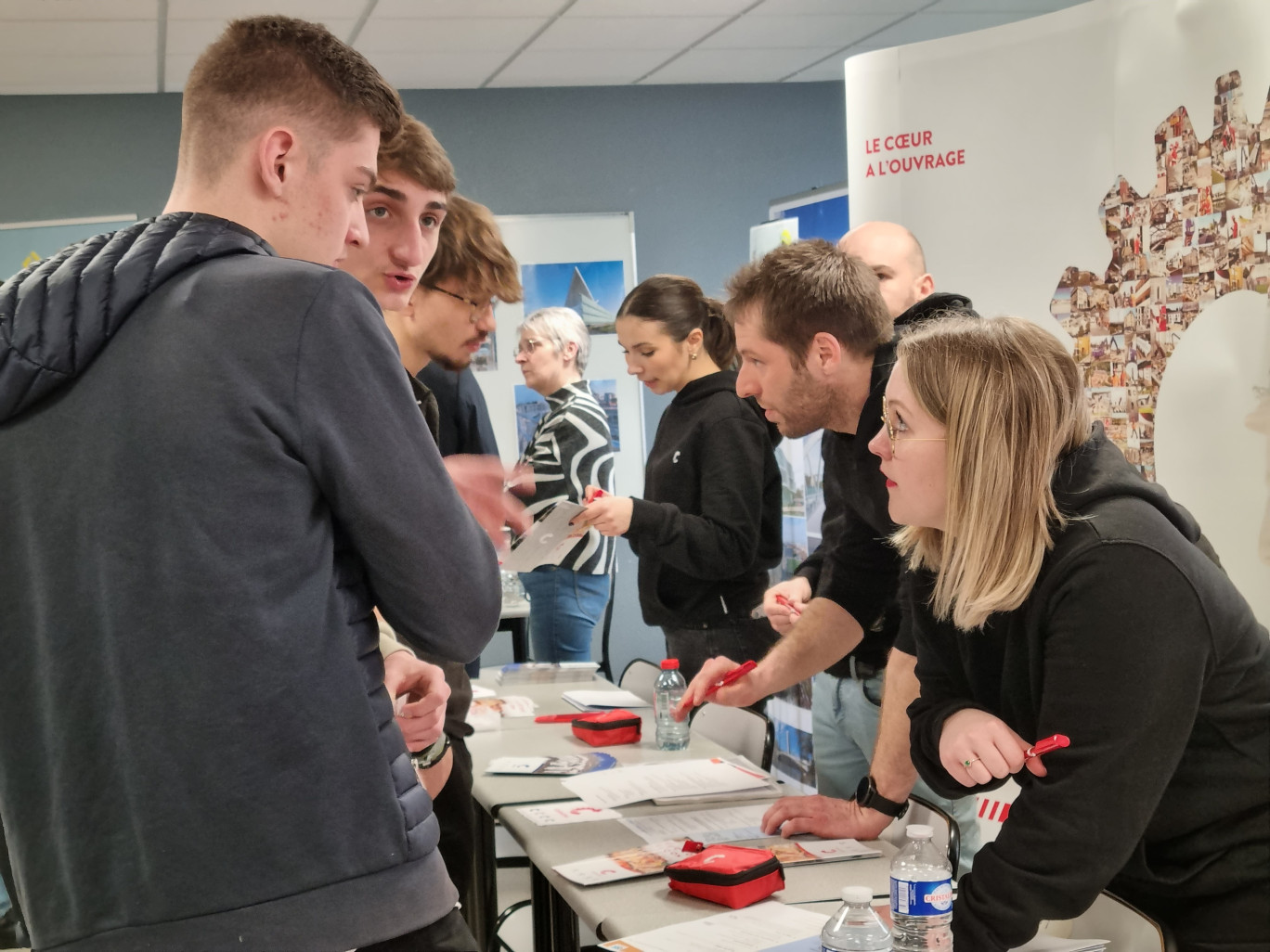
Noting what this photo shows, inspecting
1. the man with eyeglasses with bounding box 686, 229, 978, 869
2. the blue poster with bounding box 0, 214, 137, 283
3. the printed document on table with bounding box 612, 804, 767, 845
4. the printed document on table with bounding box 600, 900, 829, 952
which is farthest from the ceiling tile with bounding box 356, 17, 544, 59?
the printed document on table with bounding box 600, 900, 829, 952

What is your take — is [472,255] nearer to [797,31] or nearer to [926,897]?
[926,897]

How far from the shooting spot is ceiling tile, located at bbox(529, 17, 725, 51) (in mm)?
5234

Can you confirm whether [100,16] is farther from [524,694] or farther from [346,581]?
[346,581]

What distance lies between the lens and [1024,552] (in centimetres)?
142

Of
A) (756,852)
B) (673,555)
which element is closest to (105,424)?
(756,852)

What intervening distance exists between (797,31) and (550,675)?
3542mm

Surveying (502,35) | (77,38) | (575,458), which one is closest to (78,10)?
(77,38)

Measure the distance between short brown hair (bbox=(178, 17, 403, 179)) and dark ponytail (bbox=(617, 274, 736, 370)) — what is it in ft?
7.52

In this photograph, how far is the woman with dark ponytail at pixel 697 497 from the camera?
3.24 m

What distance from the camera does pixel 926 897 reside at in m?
1.37

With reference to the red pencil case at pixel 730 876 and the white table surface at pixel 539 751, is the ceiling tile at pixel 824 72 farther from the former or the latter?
the red pencil case at pixel 730 876

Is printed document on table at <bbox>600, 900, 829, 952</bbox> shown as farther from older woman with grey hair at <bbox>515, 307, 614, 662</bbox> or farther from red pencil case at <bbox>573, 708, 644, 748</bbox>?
older woman with grey hair at <bbox>515, 307, 614, 662</bbox>

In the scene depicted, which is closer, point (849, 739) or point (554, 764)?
point (554, 764)

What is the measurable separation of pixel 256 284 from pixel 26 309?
0.71 feet
